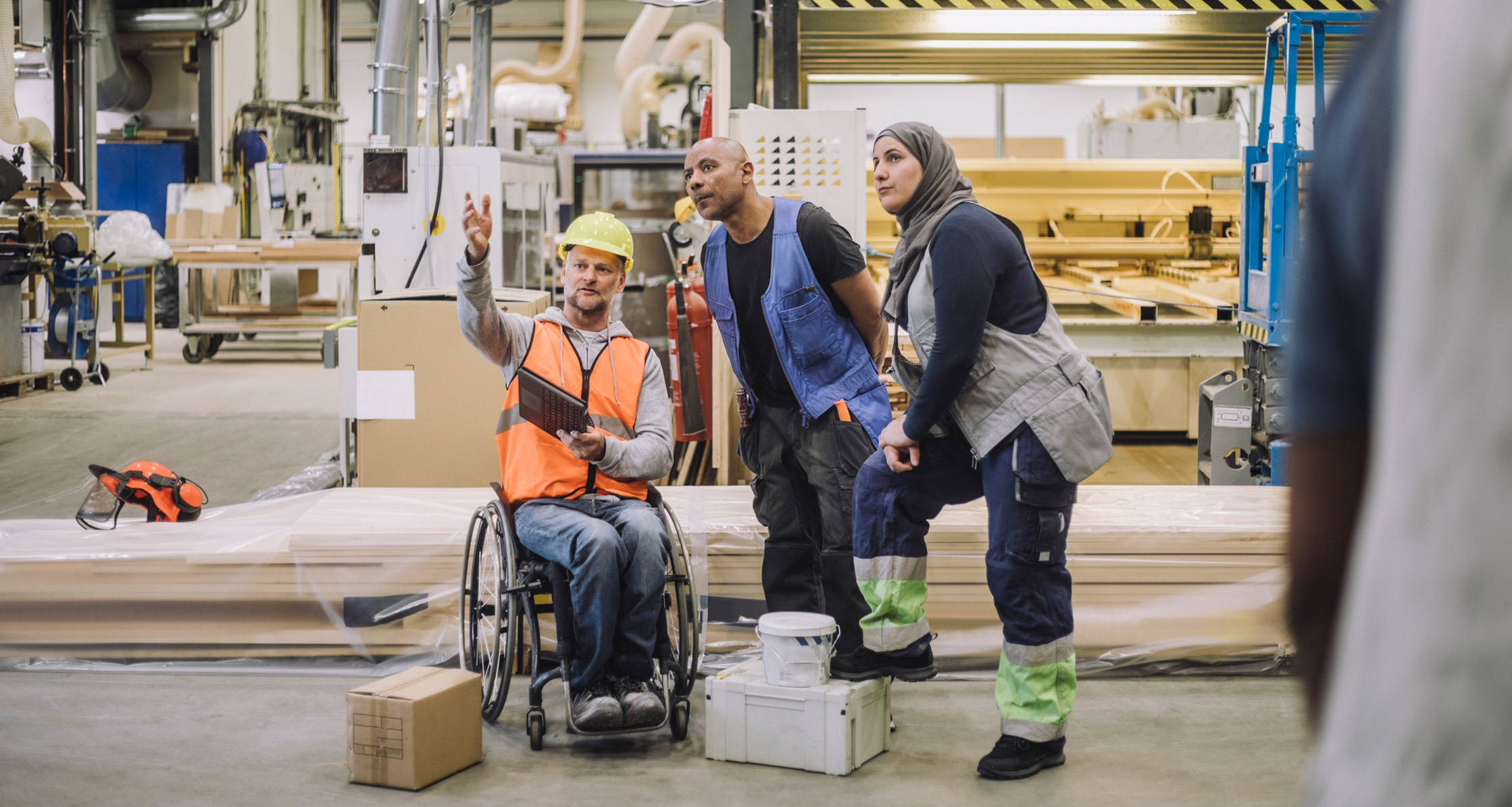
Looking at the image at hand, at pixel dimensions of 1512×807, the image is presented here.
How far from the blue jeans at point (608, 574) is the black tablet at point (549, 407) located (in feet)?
0.71

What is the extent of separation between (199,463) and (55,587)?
3720mm

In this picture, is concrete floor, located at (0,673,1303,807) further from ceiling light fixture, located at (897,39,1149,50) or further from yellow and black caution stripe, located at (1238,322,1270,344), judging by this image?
ceiling light fixture, located at (897,39,1149,50)

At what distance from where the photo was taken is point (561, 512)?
3.32 meters

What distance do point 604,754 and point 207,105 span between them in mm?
14071

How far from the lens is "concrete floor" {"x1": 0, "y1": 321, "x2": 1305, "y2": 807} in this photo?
2.97 m

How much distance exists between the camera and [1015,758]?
9.89 feet

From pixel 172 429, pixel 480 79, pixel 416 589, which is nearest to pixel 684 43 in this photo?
pixel 480 79

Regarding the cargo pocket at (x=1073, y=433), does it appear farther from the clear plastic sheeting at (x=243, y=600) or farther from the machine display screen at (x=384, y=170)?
the machine display screen at (x=384, y=170)

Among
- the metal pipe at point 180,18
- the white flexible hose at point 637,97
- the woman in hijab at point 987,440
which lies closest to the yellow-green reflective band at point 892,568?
the woman in hijab at point 987,440

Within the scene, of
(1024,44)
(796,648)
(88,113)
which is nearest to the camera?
(796,648)

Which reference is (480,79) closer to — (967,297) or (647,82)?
(647,82)

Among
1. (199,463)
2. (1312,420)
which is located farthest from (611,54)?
(1312,420)

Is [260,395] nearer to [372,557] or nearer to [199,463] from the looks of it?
[199,463]

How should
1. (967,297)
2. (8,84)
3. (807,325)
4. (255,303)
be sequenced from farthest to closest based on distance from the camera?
(255,303) < (8,84) < (807,325) < (967,297)
